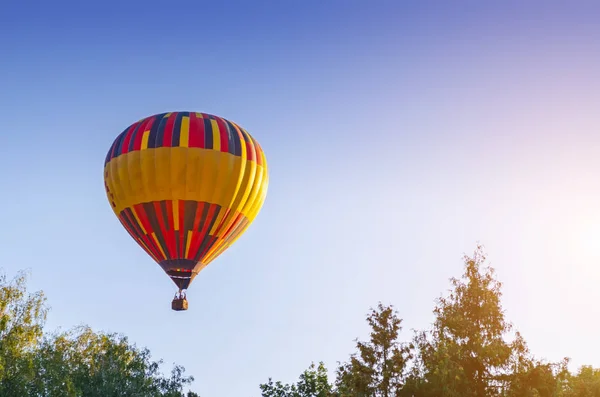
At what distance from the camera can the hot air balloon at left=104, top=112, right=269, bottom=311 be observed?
44.6m

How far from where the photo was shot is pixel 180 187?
44.5 metres

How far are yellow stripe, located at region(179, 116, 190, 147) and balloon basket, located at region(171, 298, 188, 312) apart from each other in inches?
323

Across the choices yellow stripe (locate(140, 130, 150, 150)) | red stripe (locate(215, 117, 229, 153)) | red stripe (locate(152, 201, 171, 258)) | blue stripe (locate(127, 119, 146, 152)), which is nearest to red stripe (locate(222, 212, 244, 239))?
red stripe (locate(152, 201, 171, 258))

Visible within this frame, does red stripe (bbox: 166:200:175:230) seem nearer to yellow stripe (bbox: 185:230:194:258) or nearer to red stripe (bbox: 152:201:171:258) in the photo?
red stripe (bbox: 152:201:171:258)

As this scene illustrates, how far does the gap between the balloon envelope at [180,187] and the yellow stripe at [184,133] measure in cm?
1

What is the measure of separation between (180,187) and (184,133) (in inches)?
115

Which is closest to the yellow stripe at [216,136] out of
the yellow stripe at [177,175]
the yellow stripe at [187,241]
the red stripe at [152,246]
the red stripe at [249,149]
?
the yellow stripe at [177,175]

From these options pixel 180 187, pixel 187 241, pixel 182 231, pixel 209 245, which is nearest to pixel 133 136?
pixel 180 187

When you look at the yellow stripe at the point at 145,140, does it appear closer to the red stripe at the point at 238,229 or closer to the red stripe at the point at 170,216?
the red stripe at the point at 170,216

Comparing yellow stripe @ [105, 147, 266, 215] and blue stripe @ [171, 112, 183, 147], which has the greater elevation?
blue stripe @ [171, 112, 183, 147]

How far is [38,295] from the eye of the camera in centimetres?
4769

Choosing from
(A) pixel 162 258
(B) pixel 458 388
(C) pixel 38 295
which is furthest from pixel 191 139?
(B) pixel 458 388

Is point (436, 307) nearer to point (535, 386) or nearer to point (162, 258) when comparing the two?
point (535, 386)

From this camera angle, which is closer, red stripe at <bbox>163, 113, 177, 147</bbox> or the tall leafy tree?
the tall leafy tree
